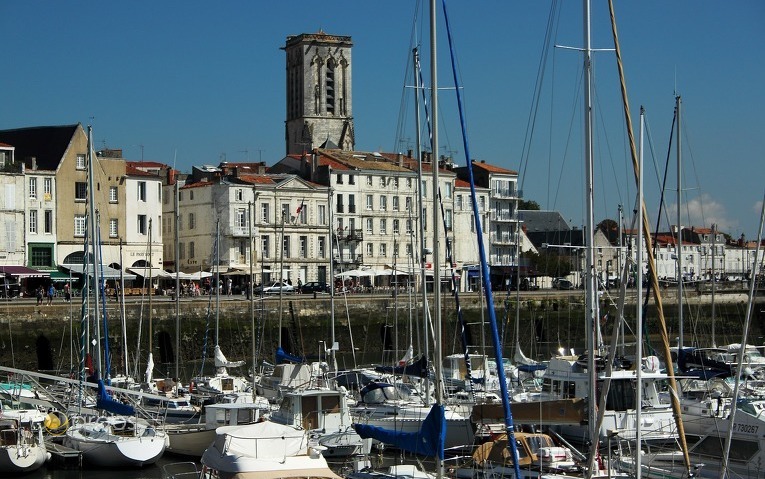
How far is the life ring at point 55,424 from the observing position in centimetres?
3275

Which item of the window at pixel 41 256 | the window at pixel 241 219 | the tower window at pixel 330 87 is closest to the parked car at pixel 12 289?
the window at pixel 41 256

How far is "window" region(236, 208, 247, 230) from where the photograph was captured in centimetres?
7750

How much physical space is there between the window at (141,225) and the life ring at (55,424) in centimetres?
4059

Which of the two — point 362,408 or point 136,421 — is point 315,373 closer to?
point 362,408

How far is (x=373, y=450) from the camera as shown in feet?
101

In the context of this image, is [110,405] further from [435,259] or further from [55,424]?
[435,259]

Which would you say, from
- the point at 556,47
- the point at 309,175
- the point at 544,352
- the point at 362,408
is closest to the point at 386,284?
the point at 309,175

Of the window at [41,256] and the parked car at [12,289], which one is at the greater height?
the window at [41,256]

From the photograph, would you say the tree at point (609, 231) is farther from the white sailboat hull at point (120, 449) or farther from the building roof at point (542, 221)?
the white sailboat hull at point (120, 449)

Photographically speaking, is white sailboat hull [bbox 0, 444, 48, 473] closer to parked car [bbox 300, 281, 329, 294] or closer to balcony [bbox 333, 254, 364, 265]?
parked car [bbox 300, 281, 329, 294]

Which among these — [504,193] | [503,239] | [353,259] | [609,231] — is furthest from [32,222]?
[609,231]

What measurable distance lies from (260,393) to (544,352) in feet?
91.0

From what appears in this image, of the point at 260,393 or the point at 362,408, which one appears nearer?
the point at 362,408

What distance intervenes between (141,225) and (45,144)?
7256mm
